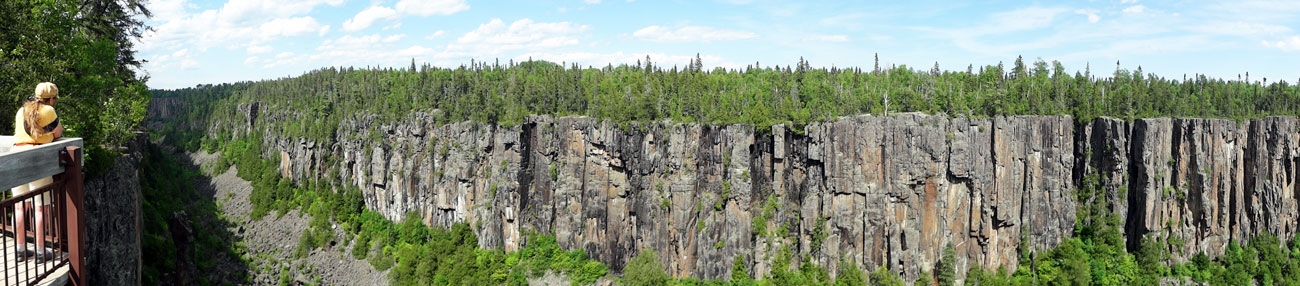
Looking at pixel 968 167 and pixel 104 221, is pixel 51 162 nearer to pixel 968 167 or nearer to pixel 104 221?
pixel 104 221

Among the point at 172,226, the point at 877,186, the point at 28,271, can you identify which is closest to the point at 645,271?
the point at 877,186

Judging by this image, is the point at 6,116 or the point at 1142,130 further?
the point at 1142,130

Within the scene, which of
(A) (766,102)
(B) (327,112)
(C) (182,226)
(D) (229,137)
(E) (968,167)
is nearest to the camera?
(C) (182,226)

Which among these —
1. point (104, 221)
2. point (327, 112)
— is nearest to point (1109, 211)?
point (104, 221)

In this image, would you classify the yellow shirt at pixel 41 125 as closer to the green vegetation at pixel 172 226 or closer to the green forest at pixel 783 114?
the green vegetation at pixel 172 226

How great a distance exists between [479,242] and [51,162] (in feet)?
236

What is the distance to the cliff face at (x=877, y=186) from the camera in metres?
66.6

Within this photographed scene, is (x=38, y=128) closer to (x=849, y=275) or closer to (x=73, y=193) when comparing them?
(x=73, y=193)

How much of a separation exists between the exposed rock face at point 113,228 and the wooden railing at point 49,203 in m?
6.73

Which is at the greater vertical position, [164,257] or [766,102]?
[766,102]

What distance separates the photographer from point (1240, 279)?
68750mm

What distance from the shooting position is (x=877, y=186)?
66625 mm

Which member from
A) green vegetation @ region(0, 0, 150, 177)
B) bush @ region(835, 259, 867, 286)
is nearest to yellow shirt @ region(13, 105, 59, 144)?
green vegetation @ region(0, 0, 150, 177)

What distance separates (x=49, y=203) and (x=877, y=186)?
65706 millimetres
